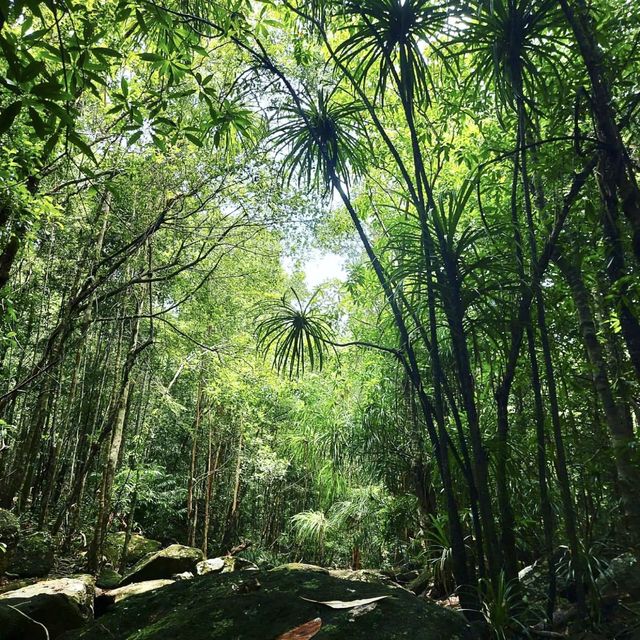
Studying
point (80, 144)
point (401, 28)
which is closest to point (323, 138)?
point (401, 28)

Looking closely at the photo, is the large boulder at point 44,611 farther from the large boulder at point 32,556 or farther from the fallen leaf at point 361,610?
the fallen leaf at point 361,610

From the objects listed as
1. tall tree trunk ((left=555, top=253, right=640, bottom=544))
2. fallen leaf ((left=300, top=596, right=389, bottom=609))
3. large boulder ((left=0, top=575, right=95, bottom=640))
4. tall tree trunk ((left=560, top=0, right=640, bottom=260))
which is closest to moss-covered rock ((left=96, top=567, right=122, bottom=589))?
large boulder ((left=0, top=575, right=95, bottom=640))

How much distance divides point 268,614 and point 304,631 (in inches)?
8.5

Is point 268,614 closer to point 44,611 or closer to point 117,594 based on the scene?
point 44,611

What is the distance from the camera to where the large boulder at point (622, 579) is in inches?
94.3

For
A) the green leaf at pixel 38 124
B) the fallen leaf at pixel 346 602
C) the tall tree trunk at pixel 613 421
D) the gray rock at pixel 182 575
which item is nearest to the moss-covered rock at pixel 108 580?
the gray rock at pixel 182 575

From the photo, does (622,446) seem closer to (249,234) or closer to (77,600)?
(77,600)

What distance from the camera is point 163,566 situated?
547 centimetres

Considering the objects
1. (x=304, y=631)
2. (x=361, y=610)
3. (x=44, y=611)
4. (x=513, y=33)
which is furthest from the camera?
(x=44, y=611)

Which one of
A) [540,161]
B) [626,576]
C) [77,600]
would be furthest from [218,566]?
[540,161]

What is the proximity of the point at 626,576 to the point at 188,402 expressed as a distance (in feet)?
33.3

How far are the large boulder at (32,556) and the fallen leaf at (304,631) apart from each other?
15.1ft

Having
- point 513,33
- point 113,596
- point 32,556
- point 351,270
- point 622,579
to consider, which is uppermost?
point 351,270

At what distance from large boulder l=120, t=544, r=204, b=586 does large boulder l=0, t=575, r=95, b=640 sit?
56.2 inches
